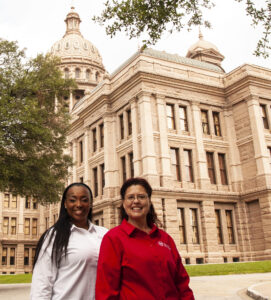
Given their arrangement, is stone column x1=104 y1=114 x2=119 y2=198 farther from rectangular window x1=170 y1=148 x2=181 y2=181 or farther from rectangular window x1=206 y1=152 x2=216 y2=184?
rectangular window x1=206 y1=152 x2=216 y2=184

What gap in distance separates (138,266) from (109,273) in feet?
0.83

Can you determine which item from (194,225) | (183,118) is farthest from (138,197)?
(183,118)

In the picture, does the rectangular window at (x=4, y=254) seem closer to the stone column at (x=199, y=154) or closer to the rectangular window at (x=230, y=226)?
the stone column at (x=199, y=154)

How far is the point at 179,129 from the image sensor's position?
33219 mm

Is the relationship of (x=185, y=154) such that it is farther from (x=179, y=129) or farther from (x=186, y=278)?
(x=186, y=278)

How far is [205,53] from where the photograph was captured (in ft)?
160

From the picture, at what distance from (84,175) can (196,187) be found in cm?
1313

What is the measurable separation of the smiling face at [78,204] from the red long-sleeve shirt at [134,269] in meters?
0.74

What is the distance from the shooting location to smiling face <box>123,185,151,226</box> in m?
3.62

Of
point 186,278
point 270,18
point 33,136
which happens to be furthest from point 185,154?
point 186,278

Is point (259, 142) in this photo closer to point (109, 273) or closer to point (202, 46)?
point (202, 46)

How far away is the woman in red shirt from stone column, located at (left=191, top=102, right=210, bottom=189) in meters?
28.8

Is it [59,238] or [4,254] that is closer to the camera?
[59,238]

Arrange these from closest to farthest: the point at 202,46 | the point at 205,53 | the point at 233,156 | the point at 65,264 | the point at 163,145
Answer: the point at 65,264, the point at 163,145, the point at 233,156, the point at 205,53, the point at 202,46
